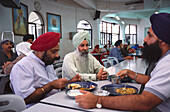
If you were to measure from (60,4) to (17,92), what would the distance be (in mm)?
7417

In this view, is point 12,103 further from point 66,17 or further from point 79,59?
point 66,17

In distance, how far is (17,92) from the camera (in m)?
1.52

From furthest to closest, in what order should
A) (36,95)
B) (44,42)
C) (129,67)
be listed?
(129,67) → (44,42) → (36,95)

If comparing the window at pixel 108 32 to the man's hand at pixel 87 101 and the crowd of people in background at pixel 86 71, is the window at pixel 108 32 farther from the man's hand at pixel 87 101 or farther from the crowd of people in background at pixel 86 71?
the man's hand at pixel 87 101

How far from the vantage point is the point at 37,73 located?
172cm

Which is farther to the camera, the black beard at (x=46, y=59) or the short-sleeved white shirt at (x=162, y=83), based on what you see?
the black beard at (x=46, y=59)

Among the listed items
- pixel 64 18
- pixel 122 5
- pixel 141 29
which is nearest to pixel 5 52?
pixel 64 18

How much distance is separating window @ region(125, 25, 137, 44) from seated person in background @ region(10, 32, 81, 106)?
1519cm

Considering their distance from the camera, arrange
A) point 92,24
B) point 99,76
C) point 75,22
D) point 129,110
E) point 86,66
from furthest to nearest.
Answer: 1. point 92,24
2. point 75,22
3. point 86,66
4. point 99,76
5. point 129,110

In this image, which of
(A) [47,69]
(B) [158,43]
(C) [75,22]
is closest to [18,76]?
(A) [47,69]

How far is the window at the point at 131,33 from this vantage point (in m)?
16.2

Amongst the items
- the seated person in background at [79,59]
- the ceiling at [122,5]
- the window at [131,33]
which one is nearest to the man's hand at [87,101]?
the seated person in background at [79,59]

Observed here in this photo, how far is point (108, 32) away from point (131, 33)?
12.1 feet

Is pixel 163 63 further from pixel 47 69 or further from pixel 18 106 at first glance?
pixel 47 69
